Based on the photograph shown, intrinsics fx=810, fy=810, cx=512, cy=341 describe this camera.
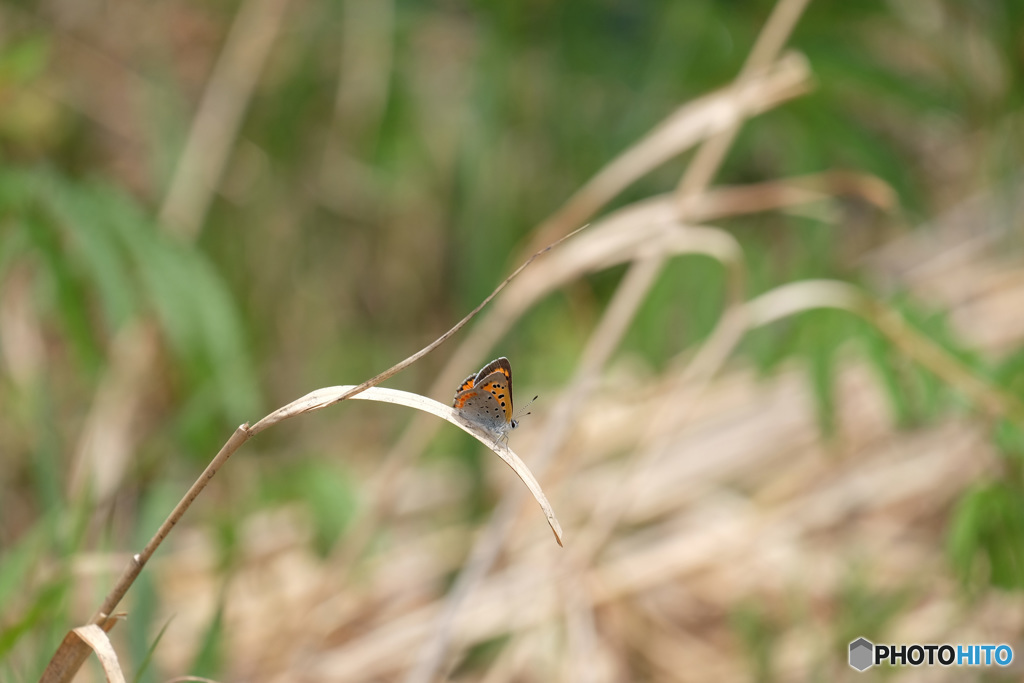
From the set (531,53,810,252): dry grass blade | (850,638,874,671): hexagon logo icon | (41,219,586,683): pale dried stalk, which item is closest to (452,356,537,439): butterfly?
(41,219,586,683): pale dried stalk

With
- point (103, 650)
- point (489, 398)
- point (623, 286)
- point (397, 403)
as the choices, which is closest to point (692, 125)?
point (623, 286)

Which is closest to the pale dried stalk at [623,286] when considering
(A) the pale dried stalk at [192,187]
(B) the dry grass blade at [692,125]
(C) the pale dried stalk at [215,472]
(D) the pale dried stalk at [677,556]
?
(B) the dry grass blade at [692,125]

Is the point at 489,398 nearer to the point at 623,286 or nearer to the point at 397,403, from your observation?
the point at 397,403

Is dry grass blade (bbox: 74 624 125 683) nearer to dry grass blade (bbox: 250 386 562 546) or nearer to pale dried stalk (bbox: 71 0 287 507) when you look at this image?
dry grass blade (bbox: 250 386 562 546)

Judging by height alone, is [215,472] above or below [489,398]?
below

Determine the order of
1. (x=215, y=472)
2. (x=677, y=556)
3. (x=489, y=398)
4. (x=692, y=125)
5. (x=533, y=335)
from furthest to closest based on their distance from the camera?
(x=533, y=335), (x=677, y=556), (x=692, y=125), (x=489, y=398), (x=215, y=472)
